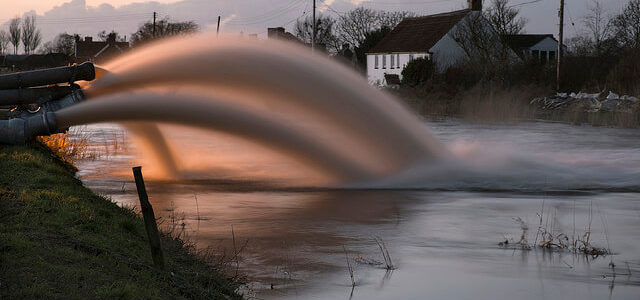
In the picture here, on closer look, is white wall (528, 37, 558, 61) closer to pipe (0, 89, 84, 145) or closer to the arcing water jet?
the arcing water jet

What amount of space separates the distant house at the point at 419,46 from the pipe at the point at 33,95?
196 ft

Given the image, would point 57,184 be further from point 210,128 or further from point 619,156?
point 619,156

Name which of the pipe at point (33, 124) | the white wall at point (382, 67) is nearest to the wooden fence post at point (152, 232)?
the pipe at point (33, 124)

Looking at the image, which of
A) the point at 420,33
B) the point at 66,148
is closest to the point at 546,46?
the point at 420,33

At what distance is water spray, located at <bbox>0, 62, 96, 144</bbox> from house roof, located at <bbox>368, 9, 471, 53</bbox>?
67.0 metres

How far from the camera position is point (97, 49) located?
137m

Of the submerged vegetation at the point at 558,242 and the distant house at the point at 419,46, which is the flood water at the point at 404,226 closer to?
the submerged vegetation at the point at 558,242

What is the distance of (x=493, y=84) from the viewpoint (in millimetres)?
57562

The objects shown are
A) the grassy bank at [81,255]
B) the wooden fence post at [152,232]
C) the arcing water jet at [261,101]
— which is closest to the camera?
the grassy bank at [81,255]

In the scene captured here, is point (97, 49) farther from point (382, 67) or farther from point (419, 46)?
point (419, 46)

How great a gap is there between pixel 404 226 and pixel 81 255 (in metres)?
7.36

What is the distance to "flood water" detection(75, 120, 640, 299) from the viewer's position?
11.2 metres

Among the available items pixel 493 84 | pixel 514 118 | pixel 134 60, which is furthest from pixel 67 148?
pixel 493 84

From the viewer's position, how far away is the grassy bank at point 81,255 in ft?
26.3
